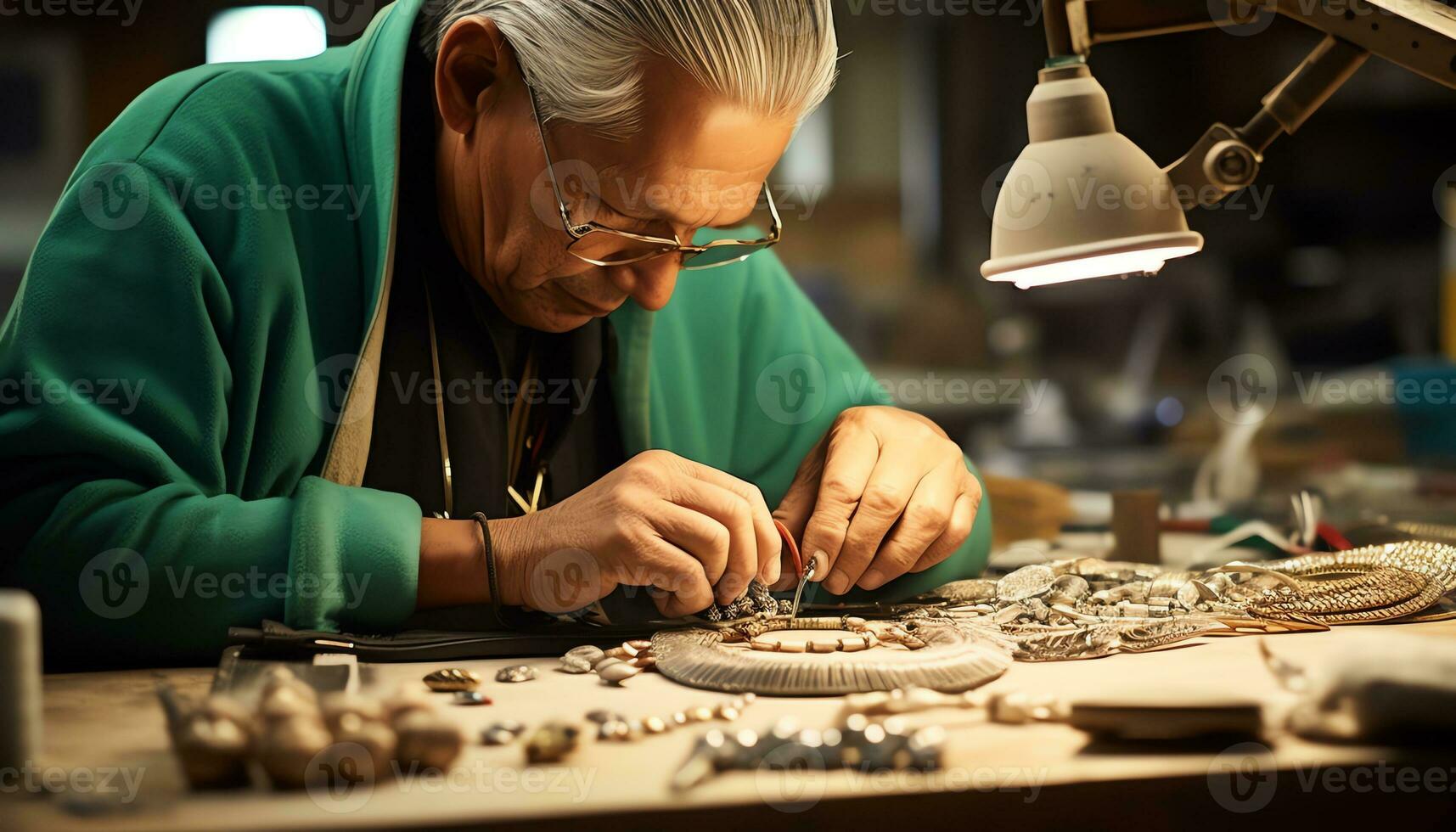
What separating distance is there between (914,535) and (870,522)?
63mm

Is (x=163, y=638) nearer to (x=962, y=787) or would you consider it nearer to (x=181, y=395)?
(x=181, y=395)

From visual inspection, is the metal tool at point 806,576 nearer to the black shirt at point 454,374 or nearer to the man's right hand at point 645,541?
the man's right hand at point 645,541

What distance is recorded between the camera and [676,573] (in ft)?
4.00

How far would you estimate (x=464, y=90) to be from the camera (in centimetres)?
151

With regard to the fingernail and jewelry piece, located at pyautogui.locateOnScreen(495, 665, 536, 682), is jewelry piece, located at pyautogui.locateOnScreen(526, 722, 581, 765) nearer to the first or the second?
jewelry piece, located at pyautogui.locateOnScreen(495, 665, 536, 682)

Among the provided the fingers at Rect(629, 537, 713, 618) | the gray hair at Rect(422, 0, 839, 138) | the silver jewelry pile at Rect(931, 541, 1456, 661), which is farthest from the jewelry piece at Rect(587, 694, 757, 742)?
the gray hair at Rect(422, 0, 839, 138)

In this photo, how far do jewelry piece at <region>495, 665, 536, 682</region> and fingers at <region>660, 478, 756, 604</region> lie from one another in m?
0.20

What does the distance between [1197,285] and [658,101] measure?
4.80 metres

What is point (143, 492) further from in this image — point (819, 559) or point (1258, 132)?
point (1258, 132)

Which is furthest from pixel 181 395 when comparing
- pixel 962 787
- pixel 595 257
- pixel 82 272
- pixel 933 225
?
pixel 933 225

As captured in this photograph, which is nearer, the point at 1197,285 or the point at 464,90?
the point at 464,90

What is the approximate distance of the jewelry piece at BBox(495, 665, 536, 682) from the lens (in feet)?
3.58

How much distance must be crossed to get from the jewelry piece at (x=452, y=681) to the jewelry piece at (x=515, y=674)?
3 centimetres

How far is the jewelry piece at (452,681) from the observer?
1050 millimetres
